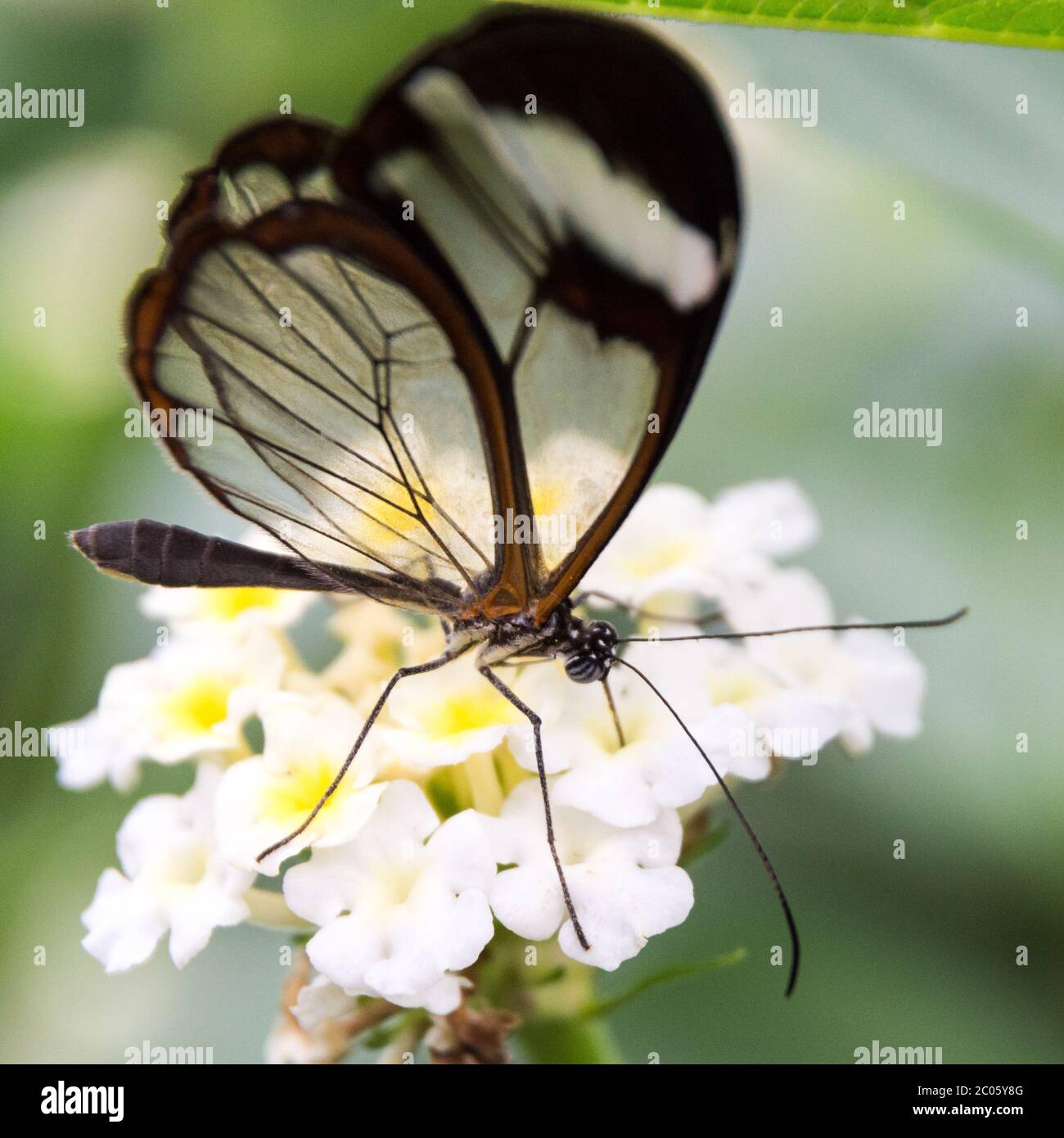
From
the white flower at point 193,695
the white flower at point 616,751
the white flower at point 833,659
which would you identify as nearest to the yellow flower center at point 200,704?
the white flower at point 193,695

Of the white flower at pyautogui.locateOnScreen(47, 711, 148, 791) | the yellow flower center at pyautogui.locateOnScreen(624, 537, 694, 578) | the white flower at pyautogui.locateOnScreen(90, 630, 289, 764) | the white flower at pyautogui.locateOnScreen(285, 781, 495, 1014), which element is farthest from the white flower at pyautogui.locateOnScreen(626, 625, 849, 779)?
Result: the white flower at pyautogui.locateOnScreen(47, 711, 148, 791)

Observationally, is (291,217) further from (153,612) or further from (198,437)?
(153,612)

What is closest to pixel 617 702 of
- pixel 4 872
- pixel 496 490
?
pixel 496 490

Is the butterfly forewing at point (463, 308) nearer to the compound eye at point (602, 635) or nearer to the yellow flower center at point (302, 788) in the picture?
the compound eye at point (602, 635)

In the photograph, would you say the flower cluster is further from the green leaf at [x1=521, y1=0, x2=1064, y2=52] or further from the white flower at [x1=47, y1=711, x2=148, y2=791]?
the green leaf at [x1=521, y1=0, x2=1064, y2=52]

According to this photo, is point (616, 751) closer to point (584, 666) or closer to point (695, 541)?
point (584, 666)

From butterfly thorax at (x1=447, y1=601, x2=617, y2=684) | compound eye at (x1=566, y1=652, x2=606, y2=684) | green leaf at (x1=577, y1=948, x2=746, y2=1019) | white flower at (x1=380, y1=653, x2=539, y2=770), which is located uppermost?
butterfly thorax at (x1=447, y1=601, x2=617, y2=684)

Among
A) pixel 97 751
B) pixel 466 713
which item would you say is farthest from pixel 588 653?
pixel 97 751
